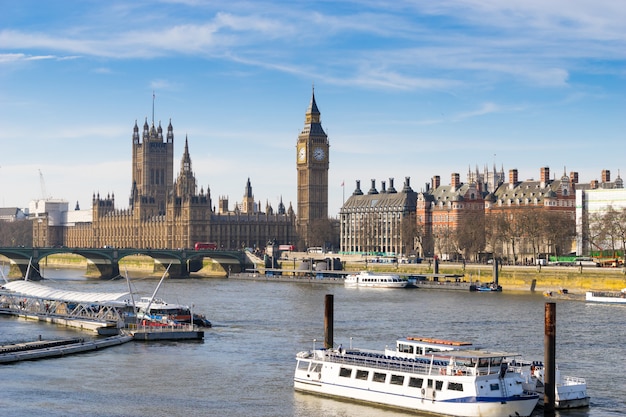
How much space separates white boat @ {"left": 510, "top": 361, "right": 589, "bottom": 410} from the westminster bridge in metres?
89.9

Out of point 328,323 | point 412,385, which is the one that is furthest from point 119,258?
point 412,385

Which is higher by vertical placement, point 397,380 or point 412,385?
point 397,380

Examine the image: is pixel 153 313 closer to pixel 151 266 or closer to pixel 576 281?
pixel 576 281

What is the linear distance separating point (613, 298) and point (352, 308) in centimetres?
2013

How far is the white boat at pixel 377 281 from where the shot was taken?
110 metres

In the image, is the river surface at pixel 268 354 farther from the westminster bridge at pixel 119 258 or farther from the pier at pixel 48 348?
the westminster bridge at pixel 119 258

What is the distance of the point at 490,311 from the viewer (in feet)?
253

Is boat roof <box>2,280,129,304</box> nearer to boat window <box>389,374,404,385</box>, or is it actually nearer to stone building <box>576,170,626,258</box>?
boat window <box>389,374,404,385</box>

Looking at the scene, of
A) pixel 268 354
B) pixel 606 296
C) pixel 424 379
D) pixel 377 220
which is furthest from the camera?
pixel 377 220

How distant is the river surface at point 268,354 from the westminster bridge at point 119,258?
1667 inches

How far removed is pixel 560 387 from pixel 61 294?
3921 centimetres

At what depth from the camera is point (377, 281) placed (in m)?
111

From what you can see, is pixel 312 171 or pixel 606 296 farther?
pixel 312 171

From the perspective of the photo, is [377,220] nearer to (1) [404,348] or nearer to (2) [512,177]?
(2) [512,177]
